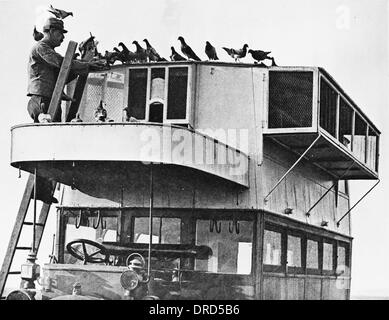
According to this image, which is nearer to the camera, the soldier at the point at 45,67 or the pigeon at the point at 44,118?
the pigeon at the point at 44,118

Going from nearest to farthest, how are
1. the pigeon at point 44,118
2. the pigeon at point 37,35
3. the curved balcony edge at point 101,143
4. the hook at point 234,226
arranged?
the curved balcony edge at point 101,143 < the pigeon at point 44,118 < the pigeon at point 37,35 < the hook at point 234,226

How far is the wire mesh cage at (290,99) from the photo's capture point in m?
13.9

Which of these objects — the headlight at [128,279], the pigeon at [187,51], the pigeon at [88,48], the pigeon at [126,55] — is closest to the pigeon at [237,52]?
the pigeon at [187,51]

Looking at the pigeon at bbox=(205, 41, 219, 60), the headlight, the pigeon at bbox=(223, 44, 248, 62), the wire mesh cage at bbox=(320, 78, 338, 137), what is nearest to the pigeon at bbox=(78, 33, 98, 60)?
the pigeon at bbox=(205, 41, 219, 60)

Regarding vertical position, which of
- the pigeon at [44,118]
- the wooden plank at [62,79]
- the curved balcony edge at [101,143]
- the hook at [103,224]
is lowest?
the hook at [103,224]

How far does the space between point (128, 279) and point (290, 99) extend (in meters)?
4.71

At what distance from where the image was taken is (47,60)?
1255 centimetres

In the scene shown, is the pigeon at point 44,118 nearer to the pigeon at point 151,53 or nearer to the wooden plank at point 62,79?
the wooden plank at point 62,79

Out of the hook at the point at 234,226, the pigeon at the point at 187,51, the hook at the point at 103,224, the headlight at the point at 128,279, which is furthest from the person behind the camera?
the pigeon at the point at 187,51

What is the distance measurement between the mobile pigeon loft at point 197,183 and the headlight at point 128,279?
12.9 inches

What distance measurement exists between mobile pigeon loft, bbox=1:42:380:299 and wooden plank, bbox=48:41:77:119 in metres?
1.02

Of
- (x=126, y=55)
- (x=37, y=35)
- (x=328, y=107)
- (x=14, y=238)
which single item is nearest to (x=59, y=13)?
(x=37, y=35)

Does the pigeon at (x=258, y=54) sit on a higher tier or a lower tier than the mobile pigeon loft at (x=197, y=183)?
higher
